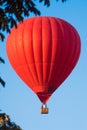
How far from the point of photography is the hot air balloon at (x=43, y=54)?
38.0 m

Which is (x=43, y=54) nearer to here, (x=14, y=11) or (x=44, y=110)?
(x=44, y=110)

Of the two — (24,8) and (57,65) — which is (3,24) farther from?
(57,65)

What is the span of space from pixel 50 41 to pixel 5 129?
83.7 feet

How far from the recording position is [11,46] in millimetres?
39656

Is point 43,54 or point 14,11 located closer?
point 14,11

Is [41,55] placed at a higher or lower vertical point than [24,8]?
higher

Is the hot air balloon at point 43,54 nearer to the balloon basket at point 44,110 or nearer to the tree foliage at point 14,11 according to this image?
the balloon basket at point 44,110

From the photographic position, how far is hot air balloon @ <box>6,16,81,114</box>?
3800cm

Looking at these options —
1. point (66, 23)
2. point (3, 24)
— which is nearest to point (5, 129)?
point (3, 24)

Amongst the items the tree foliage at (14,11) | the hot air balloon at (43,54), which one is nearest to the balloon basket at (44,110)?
the hot air balloon at (43,54)

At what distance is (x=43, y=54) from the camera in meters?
38.2

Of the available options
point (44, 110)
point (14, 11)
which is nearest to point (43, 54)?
point (44, 110)

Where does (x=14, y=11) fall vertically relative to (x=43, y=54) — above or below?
below

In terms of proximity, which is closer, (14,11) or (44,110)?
(14,11)
